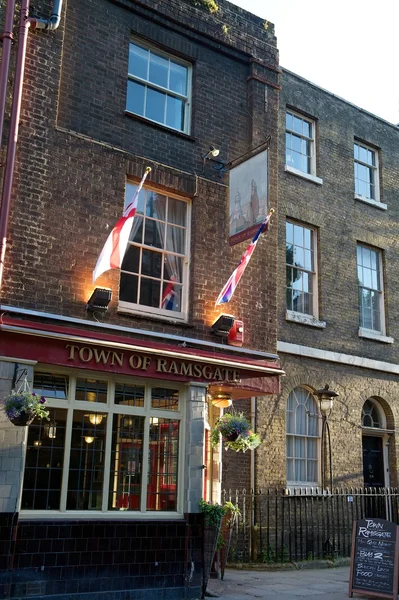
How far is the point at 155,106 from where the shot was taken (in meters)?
11.9

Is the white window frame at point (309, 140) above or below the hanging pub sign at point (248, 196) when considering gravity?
above

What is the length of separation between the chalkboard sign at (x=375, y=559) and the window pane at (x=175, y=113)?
7434 mm

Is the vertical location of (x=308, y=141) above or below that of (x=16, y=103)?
above

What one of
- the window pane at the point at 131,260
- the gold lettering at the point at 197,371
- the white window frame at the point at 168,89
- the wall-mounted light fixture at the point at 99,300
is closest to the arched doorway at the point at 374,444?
the gold lettering at the point at 197,371

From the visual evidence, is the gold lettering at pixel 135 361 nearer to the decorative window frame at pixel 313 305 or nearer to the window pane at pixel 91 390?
the window pane at pixel 91 390

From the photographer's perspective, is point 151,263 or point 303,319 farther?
point 303,319

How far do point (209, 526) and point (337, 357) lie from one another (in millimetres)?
6411

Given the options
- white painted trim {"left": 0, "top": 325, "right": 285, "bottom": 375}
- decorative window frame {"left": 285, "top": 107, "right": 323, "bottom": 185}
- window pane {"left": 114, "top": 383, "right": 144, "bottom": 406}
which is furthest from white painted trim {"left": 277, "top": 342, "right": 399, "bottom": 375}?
window pane {"left": 114, "top": 383, "right": 144, "bottom": 406}

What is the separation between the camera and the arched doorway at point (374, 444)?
16.1 m

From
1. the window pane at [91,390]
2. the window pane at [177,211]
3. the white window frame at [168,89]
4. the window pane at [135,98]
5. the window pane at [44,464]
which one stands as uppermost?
the white window frame at [168,89]

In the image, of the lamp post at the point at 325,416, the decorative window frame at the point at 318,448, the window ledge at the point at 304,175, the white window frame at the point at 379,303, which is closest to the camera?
the decorative window frame at the point at 318,448

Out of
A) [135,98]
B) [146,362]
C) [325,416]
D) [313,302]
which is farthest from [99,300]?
[313,302]

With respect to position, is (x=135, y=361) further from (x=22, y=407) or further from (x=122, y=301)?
(x=22, y=407)

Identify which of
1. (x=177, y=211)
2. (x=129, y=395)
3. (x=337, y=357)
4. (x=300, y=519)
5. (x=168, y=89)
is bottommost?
(x=300, y=519)
